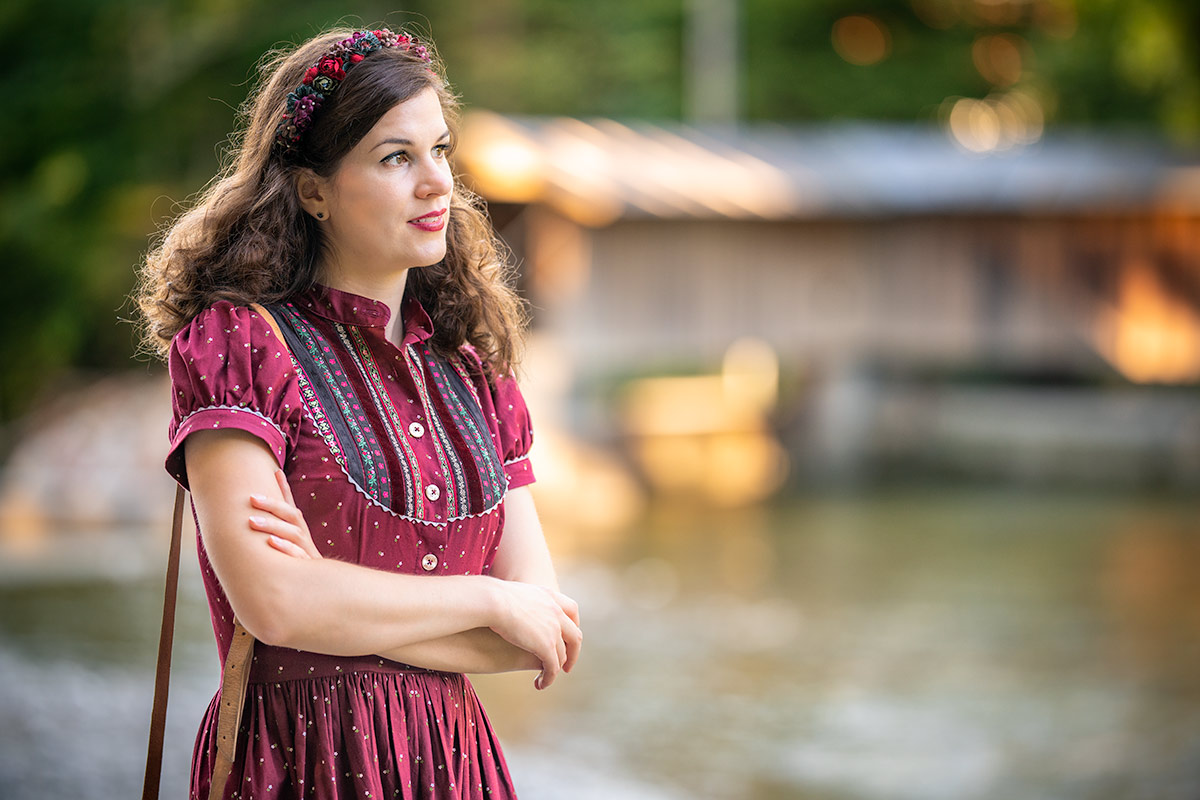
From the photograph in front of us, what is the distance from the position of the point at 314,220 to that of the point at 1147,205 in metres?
16.6

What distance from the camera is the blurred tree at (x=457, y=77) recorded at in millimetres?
6801

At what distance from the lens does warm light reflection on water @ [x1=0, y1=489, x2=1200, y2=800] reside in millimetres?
6539

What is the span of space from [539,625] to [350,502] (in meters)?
0.28

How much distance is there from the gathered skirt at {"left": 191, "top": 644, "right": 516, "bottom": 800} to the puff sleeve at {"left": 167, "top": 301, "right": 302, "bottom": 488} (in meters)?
0.27

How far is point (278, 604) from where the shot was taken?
1.45 meters

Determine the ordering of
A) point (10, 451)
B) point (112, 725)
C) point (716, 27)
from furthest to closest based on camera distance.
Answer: point (716, 27), point (10, 451), point (112, 725)

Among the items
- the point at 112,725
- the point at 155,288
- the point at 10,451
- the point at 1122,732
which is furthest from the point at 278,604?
the point at 10,451

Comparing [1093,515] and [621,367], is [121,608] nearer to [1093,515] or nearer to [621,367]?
[1093,515]

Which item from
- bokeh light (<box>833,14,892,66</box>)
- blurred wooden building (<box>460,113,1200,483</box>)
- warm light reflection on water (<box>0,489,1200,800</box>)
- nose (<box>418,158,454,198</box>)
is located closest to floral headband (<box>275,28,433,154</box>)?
nose (<box>418,158,454,198</box>)

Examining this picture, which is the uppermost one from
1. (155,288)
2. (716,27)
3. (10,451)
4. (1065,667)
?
(716,27)

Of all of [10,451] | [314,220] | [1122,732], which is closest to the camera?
[314,220]

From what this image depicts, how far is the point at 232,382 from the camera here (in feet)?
4.78

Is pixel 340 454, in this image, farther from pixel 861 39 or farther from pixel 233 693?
pixel 861 39

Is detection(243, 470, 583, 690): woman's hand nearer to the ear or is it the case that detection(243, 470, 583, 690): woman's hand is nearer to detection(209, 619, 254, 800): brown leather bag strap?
detection(209, 619, 254, 800): brown leather bag strap
